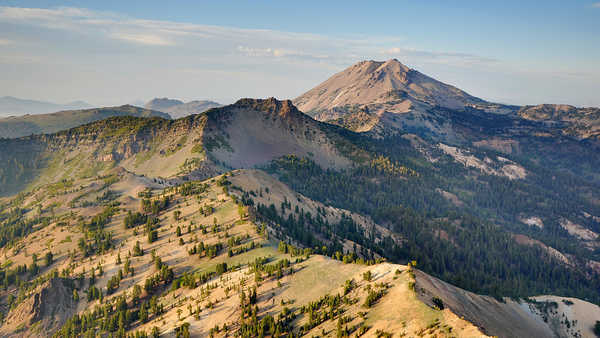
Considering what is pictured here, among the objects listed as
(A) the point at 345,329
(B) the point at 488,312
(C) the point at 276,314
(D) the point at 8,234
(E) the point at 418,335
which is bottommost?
(D) the point at 8,234

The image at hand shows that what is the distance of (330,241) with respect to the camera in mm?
146000

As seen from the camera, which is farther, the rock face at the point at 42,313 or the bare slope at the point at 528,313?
the rock face at the point at 42,313

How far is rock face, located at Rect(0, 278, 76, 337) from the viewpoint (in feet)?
313

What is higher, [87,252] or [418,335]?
[418,335]

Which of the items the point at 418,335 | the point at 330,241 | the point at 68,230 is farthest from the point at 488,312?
the point at 68,230

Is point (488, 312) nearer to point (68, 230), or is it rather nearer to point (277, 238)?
point (277, 238)

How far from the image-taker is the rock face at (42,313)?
9550 cm

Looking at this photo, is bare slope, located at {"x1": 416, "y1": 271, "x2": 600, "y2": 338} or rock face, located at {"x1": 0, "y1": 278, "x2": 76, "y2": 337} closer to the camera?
bare slope, located at {"x1": 416, "y1": 271, "x2": 600, "y2": 338}

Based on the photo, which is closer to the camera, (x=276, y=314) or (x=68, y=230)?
(x=276, y=314)

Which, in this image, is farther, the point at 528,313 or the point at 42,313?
the point at 528,313

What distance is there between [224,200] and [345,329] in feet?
288

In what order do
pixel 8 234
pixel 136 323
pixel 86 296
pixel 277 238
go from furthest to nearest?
pixel 8 234 < pixel 277 238 < pixel 86 296 < pixel 136 323

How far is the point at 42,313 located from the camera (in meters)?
98.7

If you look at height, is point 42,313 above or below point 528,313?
above
